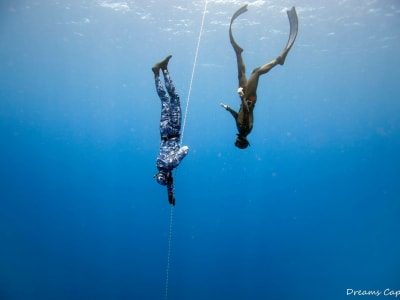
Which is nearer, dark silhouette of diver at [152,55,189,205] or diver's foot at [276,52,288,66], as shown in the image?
diver's foot at [276,52,288,66]

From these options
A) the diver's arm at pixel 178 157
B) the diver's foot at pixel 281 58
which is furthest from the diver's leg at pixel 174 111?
the diver's foot at pixel 281 58

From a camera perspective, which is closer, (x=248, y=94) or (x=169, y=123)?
(x=248, y=94)

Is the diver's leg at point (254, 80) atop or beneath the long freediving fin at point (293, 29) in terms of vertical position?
beneath

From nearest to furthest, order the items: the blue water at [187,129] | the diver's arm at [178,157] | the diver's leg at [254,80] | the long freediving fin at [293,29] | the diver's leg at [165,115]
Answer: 1. the long freediving fin at [293,29]
2. the diver's arm at [178,157]
3. the diver's leg at [254,80]
4. the diver's leg at [165,115]
5. the blue water at [187,129]

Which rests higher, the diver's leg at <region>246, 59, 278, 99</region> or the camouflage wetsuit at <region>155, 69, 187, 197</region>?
the diver's leg at <region>246, 59, 278, 99</region>

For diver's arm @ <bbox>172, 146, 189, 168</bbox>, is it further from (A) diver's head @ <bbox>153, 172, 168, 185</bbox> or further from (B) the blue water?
(B) the blue water

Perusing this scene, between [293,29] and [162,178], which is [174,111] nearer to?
[162,178]

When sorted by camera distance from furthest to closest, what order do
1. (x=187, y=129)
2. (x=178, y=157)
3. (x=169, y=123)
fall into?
(x=187, y=129), (x=169, y=123), (x=178, y=157)

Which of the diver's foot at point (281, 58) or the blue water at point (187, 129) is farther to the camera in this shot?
the blue water at point (187, 129)

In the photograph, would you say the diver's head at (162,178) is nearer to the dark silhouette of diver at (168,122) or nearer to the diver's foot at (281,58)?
the dark silhouette of diver at (168,122)

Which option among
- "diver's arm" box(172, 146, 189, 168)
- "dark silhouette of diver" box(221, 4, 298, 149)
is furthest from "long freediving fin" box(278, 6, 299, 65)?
"diver's arm" box(172, 146, 189, 168)

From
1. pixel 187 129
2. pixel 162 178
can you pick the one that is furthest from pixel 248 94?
pixel 187 129

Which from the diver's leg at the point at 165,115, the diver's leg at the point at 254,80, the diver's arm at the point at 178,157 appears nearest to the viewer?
the diver's arm at the point at 178,157

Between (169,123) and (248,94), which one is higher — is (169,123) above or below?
below
